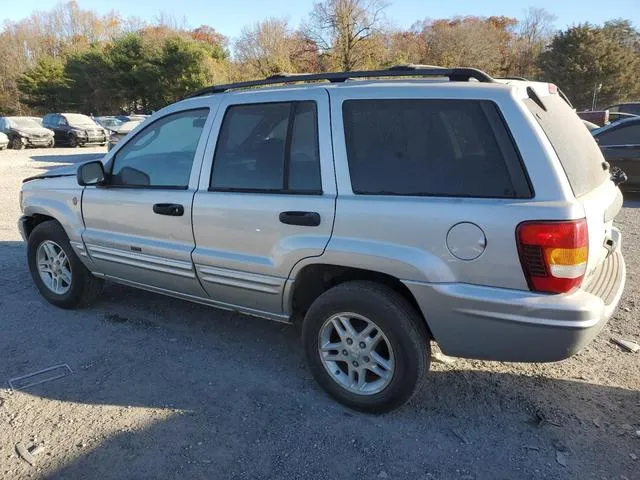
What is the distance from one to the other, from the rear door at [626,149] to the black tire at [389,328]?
8599 millimetres

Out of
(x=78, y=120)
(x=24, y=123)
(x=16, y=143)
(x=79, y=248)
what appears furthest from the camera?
(x=78, y=120)

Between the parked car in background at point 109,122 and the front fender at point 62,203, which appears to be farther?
the parked car in background at point 109,122

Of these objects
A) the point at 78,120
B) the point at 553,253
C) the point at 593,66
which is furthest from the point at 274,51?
the point at 553,253

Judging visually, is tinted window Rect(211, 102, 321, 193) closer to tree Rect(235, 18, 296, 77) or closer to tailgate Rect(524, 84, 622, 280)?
tailgate Rect(524, 84, 622, 280)

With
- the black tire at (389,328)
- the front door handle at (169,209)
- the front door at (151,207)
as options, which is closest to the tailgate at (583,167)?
the black tire at (389,328)

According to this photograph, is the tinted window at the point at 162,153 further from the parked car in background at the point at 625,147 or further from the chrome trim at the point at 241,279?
the parked car in background at the point at 625,147

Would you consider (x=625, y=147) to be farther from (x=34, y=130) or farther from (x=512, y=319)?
(x=34, y=130)

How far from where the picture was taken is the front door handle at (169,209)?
3523 mm

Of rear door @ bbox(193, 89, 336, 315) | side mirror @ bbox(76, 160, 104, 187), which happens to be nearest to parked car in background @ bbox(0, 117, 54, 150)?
side mirror @ bbox(76, 160, 104, 187)

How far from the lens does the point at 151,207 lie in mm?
3688

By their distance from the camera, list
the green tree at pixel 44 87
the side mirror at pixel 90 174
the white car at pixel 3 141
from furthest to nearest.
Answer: the green tree at pixel 44 87 → the white car at pixel 3 141 → the side mirror at pixel 90 174

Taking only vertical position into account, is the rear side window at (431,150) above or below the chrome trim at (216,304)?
above

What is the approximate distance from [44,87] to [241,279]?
2108 inches

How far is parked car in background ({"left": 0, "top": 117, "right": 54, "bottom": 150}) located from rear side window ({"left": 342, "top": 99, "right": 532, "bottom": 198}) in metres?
25.5
